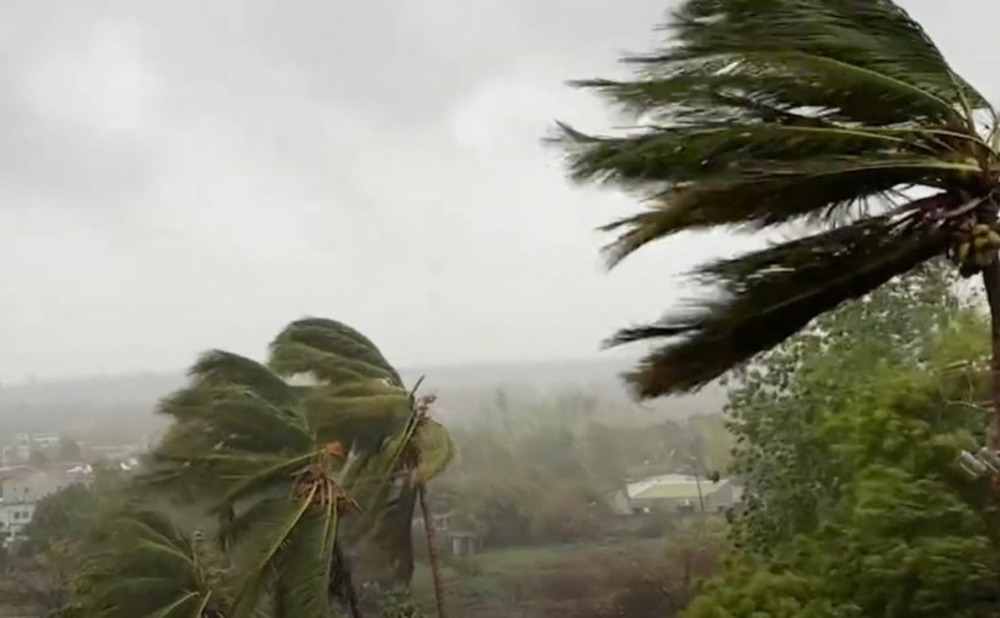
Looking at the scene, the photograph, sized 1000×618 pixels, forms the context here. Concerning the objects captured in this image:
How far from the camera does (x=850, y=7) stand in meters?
2.53

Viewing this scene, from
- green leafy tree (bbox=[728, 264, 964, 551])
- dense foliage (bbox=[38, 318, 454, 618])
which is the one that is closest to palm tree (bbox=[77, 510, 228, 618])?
dense foliage (bbox=[38, 318, 454, 618])

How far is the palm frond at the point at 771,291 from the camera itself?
2479 millimetres

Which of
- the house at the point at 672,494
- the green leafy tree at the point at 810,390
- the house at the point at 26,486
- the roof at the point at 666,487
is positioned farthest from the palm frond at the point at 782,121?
the house at the point at 26,486

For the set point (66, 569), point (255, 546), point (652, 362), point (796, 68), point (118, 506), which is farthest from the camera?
point (66, 569)

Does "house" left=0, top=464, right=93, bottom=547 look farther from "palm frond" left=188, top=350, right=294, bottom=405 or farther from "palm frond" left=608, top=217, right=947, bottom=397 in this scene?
"palm frond" left=608, top=217, right=947, bottom=397

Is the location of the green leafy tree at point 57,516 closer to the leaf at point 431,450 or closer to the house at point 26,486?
the house at point 26,486

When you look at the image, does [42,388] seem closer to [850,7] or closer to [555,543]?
[555,543]

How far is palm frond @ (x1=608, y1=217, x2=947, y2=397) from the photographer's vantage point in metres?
2.48

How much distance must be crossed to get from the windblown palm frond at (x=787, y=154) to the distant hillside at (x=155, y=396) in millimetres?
4183

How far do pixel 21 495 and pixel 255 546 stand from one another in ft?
17.3

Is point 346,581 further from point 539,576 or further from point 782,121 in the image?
point 782,121

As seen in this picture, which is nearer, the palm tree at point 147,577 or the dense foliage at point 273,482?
the dense foliage at point 273,482

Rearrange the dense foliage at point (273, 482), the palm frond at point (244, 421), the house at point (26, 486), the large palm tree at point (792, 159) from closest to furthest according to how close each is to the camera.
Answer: the large palm tree at point (792, 159) < the dense foliage at point (273, 482) < the palm frond at point (244, 421) < the house at point (26, 486)

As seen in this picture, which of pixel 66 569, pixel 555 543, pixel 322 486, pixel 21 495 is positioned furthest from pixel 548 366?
pixel 21 495
